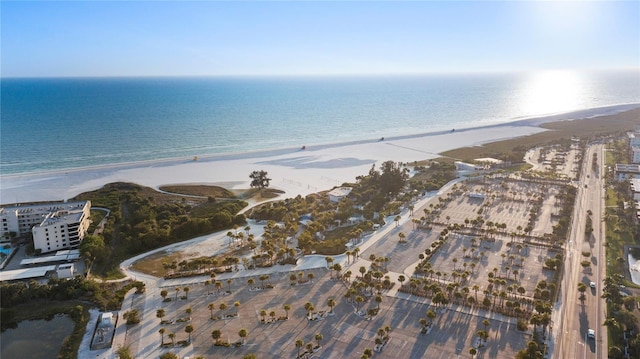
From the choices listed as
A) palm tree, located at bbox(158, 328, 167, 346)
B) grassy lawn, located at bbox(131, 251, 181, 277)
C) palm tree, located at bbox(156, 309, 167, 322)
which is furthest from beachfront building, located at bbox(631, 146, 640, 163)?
palm tree, located at bbox(158, 328, 167, 346)

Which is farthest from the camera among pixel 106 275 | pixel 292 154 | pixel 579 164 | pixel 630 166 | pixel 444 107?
pixel 444 107

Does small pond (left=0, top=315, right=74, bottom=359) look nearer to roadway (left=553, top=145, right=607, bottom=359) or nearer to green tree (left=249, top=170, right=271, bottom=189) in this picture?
roadway (left=553, top=145, right=607, bottom=359)

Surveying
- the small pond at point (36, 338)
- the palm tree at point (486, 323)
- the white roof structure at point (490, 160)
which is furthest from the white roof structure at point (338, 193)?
the small pond at point (36, 338)

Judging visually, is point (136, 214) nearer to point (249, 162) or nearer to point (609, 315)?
point (249, 162)

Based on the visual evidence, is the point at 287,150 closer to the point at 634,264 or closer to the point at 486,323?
the point at 634,264

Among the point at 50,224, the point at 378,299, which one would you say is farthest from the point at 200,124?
the point at 378,299

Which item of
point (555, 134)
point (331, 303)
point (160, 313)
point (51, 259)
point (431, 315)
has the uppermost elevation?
point (555, 134)

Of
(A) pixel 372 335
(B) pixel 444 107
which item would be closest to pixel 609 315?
(A) pixel 372 335
